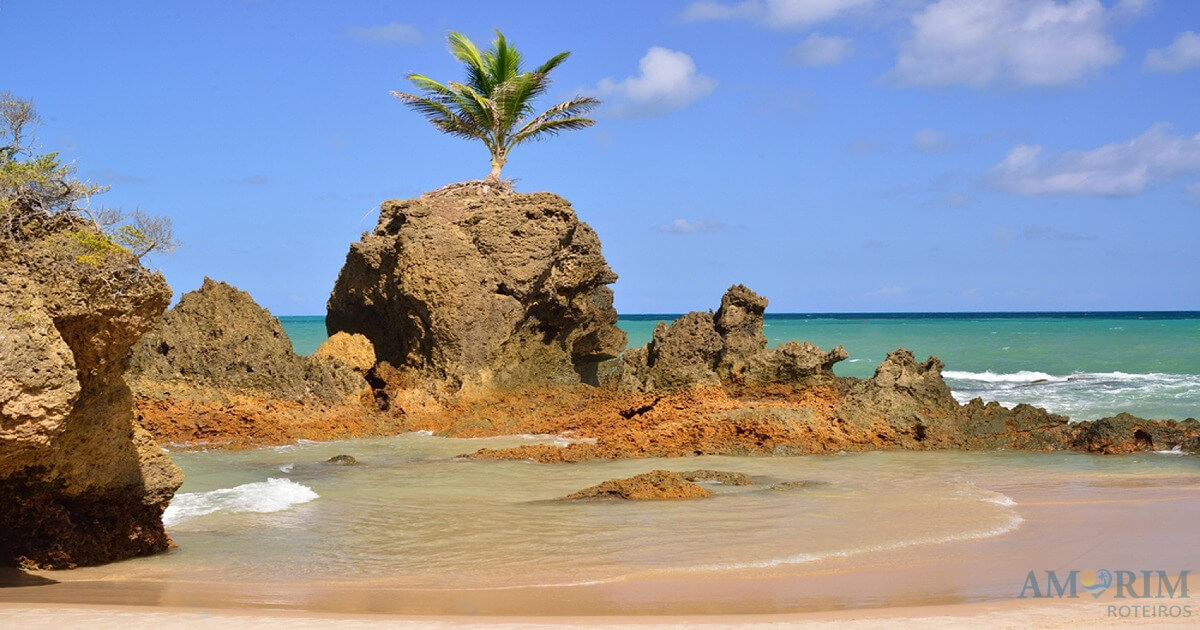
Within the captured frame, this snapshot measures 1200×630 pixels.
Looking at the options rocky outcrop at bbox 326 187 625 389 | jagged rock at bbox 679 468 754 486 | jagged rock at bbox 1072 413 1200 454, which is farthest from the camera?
rocky outcrop at bbox 326 187 625 389

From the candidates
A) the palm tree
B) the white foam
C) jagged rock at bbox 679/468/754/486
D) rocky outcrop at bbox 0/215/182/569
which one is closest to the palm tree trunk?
the palm tree

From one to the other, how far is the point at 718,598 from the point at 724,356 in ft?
39.4

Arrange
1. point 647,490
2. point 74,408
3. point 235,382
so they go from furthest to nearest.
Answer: point 235,382, point 647,490, point 74,408

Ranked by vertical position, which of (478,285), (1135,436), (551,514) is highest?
(478,285)

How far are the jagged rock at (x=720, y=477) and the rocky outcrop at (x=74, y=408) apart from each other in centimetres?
567

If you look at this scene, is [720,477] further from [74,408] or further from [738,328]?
[738,328]

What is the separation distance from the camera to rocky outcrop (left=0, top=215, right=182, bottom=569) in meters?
6.57

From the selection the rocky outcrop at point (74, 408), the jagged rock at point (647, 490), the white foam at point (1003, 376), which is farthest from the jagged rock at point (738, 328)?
the white foam at point (1003, 376)

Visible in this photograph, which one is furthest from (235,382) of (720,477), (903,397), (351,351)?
(903,397)

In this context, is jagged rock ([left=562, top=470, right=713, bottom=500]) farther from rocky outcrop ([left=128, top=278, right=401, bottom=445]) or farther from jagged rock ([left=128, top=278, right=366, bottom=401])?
jagged rock ([left=128, top=278, right=366, bottom=401])

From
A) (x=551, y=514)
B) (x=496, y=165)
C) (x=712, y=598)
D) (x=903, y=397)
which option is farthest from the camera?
(x=496, y=165)

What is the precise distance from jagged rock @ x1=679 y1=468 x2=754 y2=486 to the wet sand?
3612 mm

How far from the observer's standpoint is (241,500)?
11.1m

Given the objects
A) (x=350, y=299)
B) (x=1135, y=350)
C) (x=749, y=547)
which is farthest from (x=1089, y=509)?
(x=1135, y=350)
